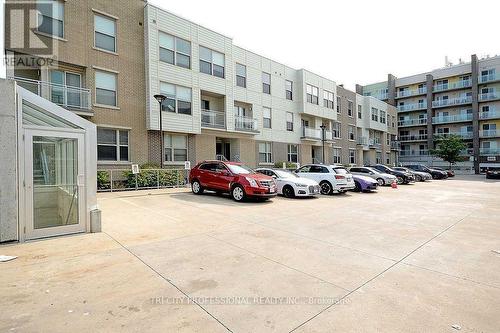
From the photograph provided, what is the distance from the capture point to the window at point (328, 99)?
107 feet

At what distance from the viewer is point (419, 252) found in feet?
18.3

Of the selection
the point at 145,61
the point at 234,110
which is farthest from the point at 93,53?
the point at 234,110

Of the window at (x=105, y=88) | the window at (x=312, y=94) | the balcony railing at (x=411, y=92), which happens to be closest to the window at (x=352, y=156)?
the window at (x=312, y=94)

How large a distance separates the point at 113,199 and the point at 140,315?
32.9 ft

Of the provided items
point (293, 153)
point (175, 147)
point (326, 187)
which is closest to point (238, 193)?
point (326, 187)

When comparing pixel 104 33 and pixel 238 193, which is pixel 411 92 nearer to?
pixel 238 193

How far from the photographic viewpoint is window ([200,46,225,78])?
20922 millimetres

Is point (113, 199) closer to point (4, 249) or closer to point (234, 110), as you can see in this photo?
point (4, 249)

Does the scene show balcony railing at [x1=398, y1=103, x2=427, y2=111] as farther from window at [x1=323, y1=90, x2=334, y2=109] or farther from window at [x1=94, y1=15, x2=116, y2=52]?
window at [x1=94, y1=15, x2=116, y2=52]

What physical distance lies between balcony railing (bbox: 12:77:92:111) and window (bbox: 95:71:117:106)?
96 cm

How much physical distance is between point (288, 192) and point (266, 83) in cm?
1552

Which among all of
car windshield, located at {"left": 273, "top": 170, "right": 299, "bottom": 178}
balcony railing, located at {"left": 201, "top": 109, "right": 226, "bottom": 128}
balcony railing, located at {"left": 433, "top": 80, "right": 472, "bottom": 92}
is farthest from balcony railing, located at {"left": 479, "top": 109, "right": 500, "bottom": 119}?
Result: car windshield, located at {"left": 273, "top": 170, "right": 299, "bottom": 178}

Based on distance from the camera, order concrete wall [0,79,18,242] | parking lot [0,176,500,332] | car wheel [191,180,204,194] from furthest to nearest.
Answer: car wheel [191,180,204,194], concrete wall [0,79,18,242], parking lot [0,176,500,332]

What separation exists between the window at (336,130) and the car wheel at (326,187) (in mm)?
21180
